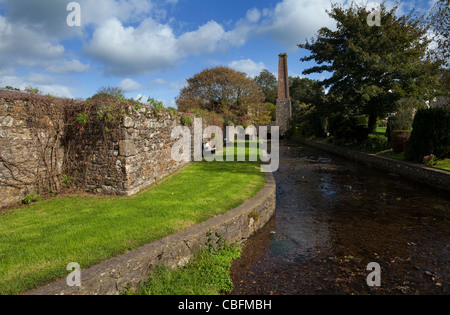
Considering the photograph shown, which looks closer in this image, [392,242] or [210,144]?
[392,242]

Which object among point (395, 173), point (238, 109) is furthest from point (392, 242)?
point (238, 109)

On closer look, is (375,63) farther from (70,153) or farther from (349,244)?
(70,153)

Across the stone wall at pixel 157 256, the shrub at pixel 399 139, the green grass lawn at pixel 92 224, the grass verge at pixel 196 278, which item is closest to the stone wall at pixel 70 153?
the green grass lawn at pixel 92 224

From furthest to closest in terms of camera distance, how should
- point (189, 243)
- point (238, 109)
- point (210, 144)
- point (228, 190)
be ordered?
point (238, 109), point (210, 144), point (228, 190), point (189, 243)

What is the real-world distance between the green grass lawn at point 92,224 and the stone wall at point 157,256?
20 cm

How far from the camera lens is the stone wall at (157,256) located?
2.92 meters

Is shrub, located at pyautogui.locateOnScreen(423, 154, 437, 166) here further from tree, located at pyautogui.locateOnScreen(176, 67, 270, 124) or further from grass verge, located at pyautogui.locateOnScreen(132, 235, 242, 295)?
tree, located at pyautogui.locateOnScreen(176, 67, 270, 124)

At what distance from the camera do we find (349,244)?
511cm

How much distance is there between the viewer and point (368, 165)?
14.2 meters

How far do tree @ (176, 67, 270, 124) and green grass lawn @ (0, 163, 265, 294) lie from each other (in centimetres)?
2069

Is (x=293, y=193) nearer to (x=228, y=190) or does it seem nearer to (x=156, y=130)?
(x=228, y=190)

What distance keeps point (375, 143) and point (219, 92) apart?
17.2 meters

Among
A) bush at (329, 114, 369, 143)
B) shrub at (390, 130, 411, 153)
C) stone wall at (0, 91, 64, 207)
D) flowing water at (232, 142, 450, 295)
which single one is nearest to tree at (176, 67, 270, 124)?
bush at (329, 114, 369, 143)

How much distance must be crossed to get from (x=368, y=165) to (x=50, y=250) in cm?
1544
